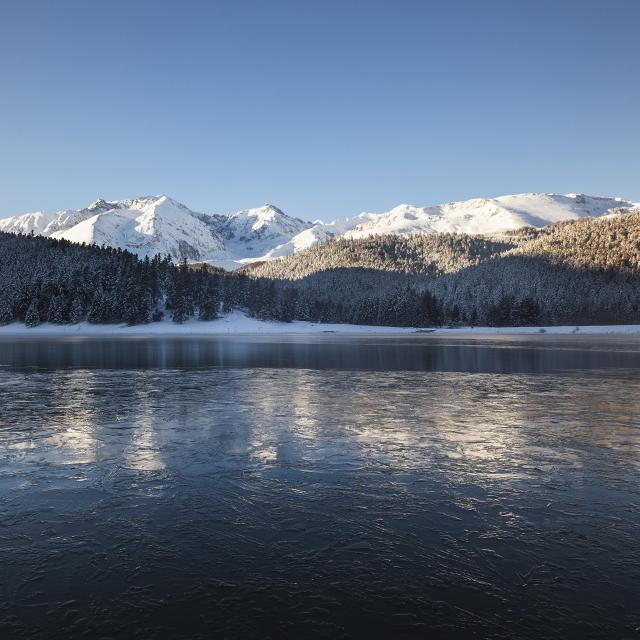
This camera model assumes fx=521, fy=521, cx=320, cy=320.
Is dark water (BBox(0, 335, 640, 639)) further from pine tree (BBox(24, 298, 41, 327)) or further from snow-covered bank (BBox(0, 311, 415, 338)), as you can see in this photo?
pine tree (BBox(24, 298, 41, 327))

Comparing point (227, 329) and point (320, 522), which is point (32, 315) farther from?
point (320, 522)

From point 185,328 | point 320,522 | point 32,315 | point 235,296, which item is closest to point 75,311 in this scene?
point 32,315

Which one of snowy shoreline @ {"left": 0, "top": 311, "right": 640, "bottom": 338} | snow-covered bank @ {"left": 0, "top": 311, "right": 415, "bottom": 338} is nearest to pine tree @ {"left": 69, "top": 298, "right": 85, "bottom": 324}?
snow-covered bank @ {"left": 0, "top": 311, "right": 415, "bottom": 338}

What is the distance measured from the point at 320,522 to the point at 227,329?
12979cm

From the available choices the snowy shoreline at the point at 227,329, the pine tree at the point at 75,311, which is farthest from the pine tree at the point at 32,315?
the pine tree at the point at 75,311

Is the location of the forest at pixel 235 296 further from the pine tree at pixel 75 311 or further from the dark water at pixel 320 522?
the dark water at pixel 320 522

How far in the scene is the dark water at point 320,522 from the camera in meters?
6.80

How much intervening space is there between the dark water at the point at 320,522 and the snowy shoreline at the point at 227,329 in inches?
3939

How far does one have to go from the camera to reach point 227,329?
137 m

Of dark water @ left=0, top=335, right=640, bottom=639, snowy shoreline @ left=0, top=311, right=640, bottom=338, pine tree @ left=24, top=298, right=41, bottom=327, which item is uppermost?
pine tree @ left=24, top=298, right=41, bottom=327

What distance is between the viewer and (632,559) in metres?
8.21

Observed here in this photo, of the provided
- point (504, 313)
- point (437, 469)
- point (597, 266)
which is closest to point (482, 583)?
point (437, 469)

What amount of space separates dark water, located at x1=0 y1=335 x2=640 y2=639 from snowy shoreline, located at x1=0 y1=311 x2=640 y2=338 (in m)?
100

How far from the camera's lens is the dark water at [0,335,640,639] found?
6801 mm
